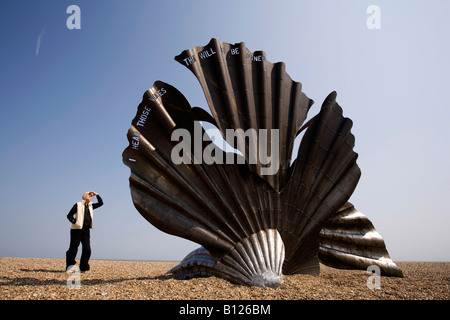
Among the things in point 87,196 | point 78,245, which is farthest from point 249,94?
point 78,245

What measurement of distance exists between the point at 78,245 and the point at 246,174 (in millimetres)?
3563

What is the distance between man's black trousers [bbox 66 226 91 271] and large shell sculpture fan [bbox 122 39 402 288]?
1.81 m

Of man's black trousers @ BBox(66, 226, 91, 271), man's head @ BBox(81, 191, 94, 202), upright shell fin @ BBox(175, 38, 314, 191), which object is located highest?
upright shell fin @ BBox(175, 38, 314, 191)

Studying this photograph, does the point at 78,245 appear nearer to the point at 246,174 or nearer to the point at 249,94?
the point at 246,174

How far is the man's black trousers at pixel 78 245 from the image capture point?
5.46m

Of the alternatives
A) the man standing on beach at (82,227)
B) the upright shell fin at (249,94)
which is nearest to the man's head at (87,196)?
the man standing on beach at (82,227)

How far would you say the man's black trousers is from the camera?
546 centimetres

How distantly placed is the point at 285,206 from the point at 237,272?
4.72ft

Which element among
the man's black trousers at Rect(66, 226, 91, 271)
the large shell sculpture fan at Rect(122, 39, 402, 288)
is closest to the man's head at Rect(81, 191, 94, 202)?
the man's black trousers at Rect(66, 226, 91, 271)

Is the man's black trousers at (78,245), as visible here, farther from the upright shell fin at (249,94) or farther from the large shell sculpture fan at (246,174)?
the upright shell fin at (249,94)

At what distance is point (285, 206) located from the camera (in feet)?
16.2

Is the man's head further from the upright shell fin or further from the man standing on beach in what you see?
the upright shell fin

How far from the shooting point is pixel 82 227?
5512 mm
